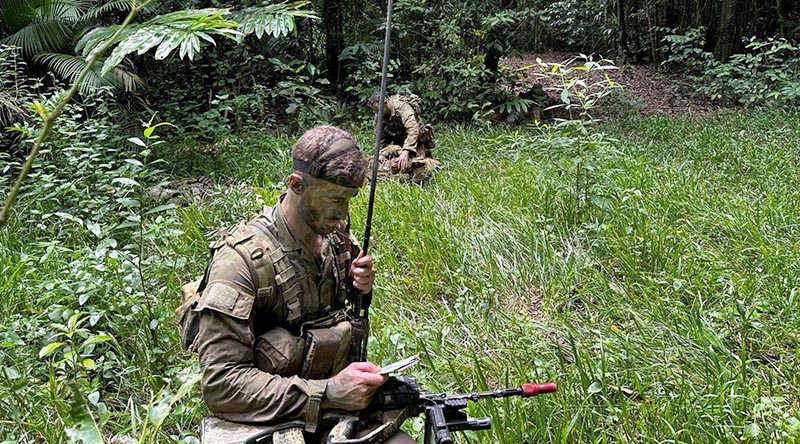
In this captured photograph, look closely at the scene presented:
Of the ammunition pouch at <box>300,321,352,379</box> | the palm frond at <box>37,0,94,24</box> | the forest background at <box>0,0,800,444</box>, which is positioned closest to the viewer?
the ammunition pouch at <box>300,321,352,379</box>

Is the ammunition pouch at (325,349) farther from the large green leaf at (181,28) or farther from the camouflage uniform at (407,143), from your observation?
the camouflage uniform at (407,143)

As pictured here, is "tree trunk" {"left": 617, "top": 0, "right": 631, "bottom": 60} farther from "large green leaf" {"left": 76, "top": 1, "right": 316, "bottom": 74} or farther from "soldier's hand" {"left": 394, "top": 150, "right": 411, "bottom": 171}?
"large green leaf" {"left": 76, "top": 1, "right": 316, "bottom": 74}

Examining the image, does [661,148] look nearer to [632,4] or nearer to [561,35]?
[632,4]

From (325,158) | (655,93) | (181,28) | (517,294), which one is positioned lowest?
(517,294)

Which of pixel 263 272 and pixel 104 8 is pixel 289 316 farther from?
pixel 104 8

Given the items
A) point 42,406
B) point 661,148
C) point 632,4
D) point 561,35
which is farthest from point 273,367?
point 561,35

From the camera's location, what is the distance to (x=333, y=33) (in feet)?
33.0

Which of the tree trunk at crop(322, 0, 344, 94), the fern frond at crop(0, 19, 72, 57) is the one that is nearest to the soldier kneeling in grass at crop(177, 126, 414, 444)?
the fern frond at crop(0, 19, 72, 57)

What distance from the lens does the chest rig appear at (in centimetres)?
200

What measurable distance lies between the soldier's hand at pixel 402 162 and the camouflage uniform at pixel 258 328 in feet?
13.8

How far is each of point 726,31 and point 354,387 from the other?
1157 centimetres

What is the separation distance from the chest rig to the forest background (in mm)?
405

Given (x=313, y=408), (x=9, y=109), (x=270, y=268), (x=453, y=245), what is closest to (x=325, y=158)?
(x=270, y=268)

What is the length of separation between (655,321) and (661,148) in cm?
404
